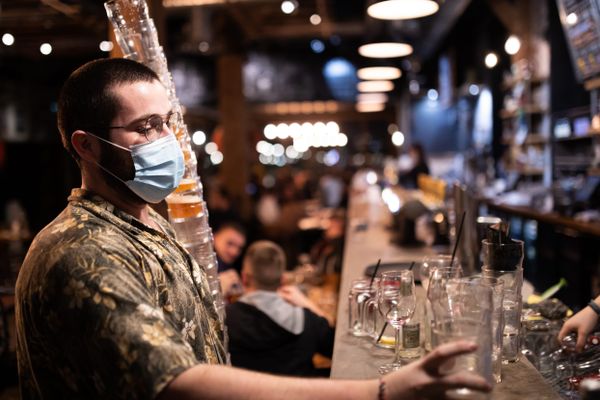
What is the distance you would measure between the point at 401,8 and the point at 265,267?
2.81 m

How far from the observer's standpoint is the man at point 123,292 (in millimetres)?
1169

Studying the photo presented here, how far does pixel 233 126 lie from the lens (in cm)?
1066

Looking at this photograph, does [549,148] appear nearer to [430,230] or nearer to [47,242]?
[430,230]

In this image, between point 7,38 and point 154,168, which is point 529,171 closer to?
point 7,38

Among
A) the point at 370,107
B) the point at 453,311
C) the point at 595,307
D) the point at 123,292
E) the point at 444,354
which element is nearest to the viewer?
the point at 444,354

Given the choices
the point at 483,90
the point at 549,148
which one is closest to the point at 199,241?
the point at 549,148

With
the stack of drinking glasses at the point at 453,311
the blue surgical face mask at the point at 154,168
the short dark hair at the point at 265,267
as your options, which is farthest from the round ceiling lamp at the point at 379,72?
the blue surgical face mask at the point at 154,168

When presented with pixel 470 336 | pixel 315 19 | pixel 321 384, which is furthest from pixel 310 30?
pixel 321 384

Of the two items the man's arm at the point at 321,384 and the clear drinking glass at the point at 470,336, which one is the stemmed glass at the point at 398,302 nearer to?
the clear drinking glass at the point at 470,336

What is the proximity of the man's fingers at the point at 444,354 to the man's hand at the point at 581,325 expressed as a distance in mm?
944

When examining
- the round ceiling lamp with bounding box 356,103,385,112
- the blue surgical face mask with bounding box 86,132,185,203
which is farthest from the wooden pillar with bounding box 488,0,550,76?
the round ceiling lamp with bounding box 356,103,385,112

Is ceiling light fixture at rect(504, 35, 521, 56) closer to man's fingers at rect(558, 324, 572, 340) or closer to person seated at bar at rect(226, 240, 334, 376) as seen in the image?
person seated at bar at rect(226, 240, 334, 376)

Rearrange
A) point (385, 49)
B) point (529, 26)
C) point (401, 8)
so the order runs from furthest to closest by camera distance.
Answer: point (529, 26) → point (385, 49) → point (401, 8)

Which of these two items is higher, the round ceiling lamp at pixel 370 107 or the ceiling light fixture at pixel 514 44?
the round ceiling lamp at pixel 370 107
